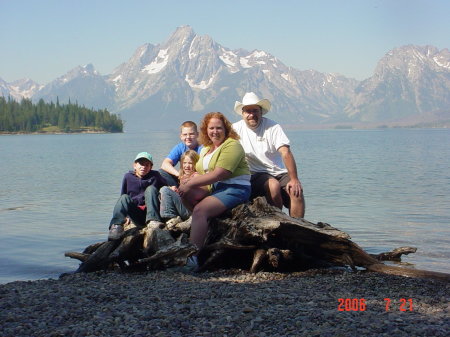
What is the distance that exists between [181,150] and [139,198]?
145 cm

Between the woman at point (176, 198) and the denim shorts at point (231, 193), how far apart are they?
0.48 m

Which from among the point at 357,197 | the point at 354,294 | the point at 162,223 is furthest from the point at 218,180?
the point at 357,197

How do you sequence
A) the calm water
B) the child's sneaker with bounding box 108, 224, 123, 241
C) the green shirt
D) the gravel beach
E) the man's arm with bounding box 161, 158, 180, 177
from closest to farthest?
1. the gravel beach
2. the green shirt
3. the child's sneaker with bounding box 108, 224, 123, 241
4. the man's arm with bounding box 161, 158, 180, 177
5. the calm water

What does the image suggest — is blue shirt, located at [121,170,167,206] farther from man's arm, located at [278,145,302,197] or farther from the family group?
man's arm, located at [278,145,302,197]

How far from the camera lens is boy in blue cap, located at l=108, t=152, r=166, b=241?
9644mm

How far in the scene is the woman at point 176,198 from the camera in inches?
382

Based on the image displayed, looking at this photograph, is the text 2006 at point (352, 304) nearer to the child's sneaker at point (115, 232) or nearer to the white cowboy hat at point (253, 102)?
the child's sneaker at point (115, 232)

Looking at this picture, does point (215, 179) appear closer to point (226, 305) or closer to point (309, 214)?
point (226, 305)

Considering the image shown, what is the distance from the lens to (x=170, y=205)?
9.77 meters

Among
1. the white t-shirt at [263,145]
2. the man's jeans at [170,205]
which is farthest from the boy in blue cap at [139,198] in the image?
the white t-shirt at [263,145]

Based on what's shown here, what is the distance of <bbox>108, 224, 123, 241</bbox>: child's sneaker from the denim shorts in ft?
4.85

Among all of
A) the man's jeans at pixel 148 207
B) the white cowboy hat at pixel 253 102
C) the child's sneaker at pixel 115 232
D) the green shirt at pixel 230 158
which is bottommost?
the child's sneaker at pixel 115 232

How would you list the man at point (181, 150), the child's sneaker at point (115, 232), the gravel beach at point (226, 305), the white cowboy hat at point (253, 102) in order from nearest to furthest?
the gravel beach at point (226, 305), the child's sneaker at point (115, 232), the white cowboy hat at point (253, 102), the man at point (181, 150)
